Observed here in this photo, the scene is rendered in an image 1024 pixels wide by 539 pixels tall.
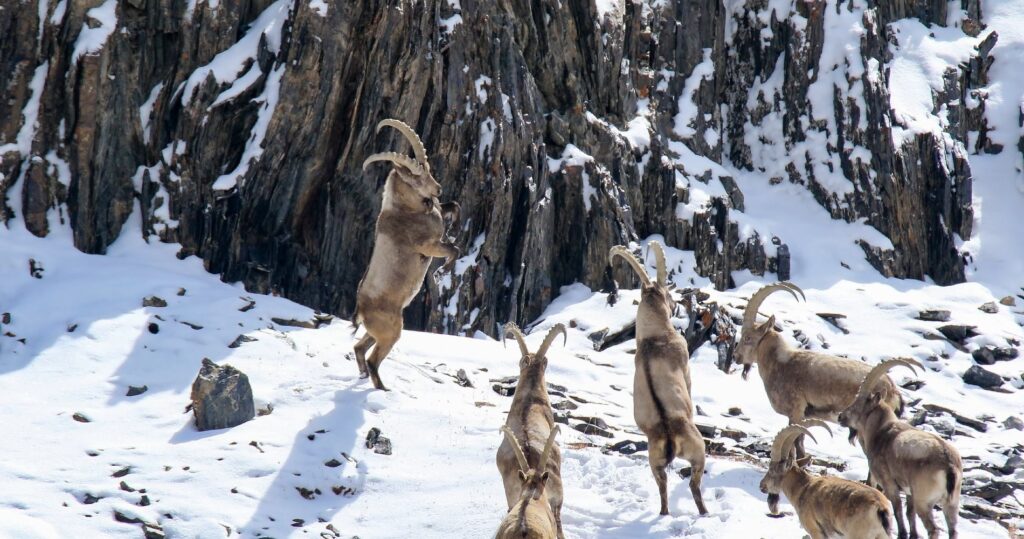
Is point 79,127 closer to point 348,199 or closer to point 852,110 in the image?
point 348,199

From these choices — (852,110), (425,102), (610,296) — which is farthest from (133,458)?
(852,110)

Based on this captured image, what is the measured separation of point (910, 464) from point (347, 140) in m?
14.1

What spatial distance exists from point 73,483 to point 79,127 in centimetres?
1105

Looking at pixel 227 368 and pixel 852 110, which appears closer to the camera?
pixel 227 368

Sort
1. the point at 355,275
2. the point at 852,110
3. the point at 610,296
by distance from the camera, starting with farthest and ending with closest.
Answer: the point at 852,110
the point at 610,296
the point at 355,275

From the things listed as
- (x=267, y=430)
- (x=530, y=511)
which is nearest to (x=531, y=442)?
(x=530, y=511)

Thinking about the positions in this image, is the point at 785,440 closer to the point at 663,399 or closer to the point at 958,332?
the point at 663,399

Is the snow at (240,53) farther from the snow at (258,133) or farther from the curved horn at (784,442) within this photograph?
the curved horn at (784,442)

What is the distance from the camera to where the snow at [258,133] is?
19281 millimetres

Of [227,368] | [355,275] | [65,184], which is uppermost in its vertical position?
[65,184]

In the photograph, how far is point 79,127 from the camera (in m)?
18.4

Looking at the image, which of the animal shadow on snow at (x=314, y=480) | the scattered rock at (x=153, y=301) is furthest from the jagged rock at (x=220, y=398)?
the scattered rock at (x=153, y=301)

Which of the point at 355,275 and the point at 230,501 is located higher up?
the point at 355,275

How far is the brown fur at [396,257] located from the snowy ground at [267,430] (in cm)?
59
